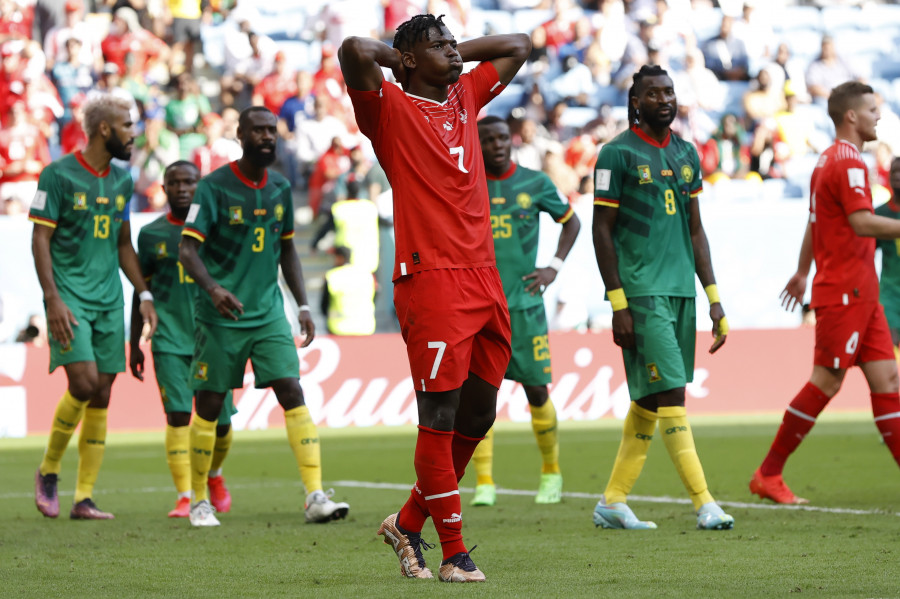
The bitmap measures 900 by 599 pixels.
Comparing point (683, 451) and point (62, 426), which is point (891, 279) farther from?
point (62, 426)

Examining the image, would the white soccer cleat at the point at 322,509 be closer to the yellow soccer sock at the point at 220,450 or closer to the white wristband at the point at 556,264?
the yellow soccer sock at the point at 220,450

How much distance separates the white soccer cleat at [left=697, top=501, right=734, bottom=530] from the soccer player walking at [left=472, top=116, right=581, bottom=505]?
1.99m

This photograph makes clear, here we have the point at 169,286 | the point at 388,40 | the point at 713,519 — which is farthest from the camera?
the point at 388,40

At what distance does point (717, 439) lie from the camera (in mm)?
13523

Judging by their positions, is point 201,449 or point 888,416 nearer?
point 888,416

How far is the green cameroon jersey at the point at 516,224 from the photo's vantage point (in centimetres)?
906

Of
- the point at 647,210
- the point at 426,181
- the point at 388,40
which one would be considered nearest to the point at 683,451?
the point at 647,210

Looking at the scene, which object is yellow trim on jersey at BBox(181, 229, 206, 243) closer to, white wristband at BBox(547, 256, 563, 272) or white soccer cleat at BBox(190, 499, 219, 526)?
white soccer cleat at BBox(190, 499, 219, 526)

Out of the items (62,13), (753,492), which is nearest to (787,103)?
(62,13)

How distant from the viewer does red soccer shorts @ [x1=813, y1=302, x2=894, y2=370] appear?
781 cm

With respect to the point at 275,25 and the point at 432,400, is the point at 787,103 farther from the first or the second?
the point at 432,400

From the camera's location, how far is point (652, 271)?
7078mm

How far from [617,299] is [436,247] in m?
2.05

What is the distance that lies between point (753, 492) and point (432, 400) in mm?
3565
